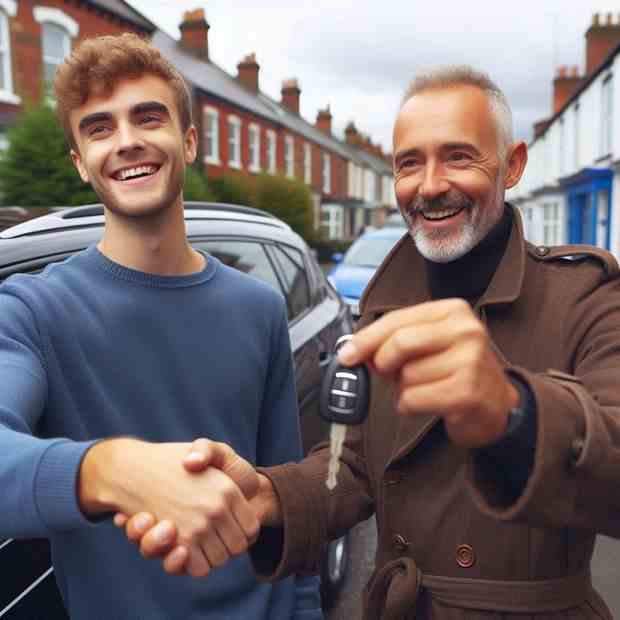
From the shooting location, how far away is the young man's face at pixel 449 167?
1.55m

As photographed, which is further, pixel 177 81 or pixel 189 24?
pixel 189 24

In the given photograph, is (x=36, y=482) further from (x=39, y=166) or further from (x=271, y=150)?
(x=271, y=150)

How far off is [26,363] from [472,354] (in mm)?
994

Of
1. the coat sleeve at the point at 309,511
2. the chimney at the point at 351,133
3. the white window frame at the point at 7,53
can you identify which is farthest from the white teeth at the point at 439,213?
the chimney at the point at 351,133

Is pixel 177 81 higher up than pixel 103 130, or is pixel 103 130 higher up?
pixel 177 81

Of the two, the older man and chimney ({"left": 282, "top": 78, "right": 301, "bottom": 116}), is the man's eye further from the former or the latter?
chimney ({"left": 282, "top": 78, "right": 301, "bottom": 116})

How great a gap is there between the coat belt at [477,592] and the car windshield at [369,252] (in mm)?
8842

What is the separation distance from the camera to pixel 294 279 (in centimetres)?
386

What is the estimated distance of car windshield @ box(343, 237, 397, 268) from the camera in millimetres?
10625

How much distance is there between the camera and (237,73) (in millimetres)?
34750

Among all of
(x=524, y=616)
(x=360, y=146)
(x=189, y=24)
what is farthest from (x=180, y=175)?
(x=360, y=146)

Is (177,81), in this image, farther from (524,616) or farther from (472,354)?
(524,616)

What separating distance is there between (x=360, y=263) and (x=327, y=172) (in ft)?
107

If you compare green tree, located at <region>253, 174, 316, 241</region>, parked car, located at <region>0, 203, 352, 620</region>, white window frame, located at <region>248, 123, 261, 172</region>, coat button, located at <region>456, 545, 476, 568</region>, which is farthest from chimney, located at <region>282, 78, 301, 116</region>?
coat button, located at <region>456, 545, 476, 568</region>
